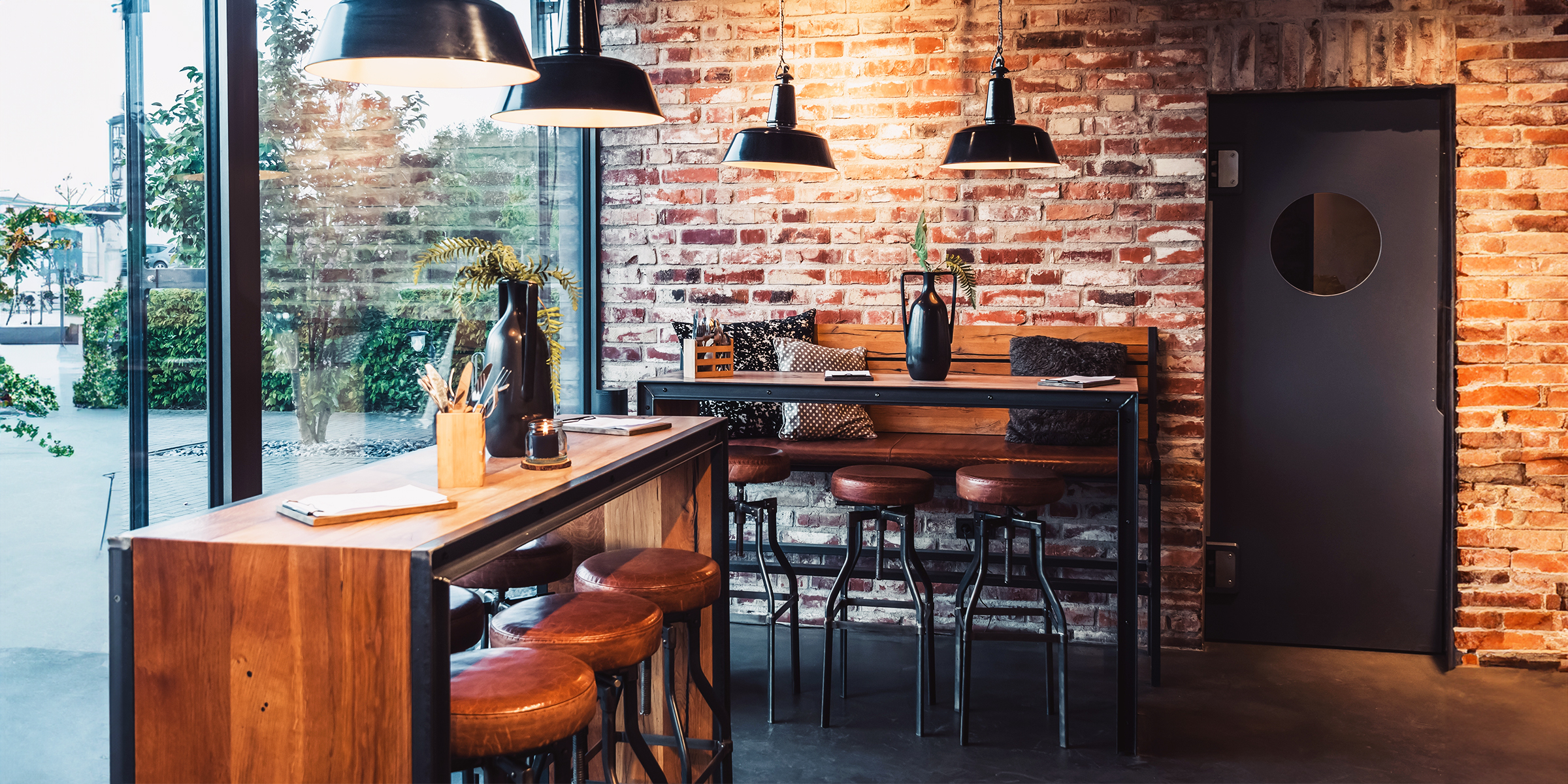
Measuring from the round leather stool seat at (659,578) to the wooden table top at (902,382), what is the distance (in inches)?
39.2

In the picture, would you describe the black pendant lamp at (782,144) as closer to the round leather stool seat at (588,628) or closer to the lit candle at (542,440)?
the lit candle at (542,440)

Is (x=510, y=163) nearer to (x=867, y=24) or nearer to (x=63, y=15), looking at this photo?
(x=867, y=24)

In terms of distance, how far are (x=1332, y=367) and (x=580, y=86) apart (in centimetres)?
310

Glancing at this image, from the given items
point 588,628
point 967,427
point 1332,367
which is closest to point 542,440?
point 588,628

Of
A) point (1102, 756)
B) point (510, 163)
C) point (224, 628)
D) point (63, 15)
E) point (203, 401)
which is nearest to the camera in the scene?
point (224, 628)

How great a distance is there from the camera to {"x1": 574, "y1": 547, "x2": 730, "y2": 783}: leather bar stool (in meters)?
2.29

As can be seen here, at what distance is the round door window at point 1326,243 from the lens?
4.07 m

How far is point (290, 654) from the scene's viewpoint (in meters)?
1.43

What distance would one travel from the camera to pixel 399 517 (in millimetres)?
1620

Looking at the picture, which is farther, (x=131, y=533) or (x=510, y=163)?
(x=510, y=163)

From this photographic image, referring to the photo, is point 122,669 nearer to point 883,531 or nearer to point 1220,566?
point 883,531

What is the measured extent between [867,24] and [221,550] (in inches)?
139

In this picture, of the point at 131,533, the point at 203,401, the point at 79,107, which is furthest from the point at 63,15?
the point at 131,533

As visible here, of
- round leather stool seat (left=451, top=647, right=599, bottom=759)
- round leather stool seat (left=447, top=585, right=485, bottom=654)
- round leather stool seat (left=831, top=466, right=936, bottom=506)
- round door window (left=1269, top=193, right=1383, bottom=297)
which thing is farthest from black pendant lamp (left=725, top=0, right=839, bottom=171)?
round leather stool seat (left=451, top=647, right=599, bottom=759)
